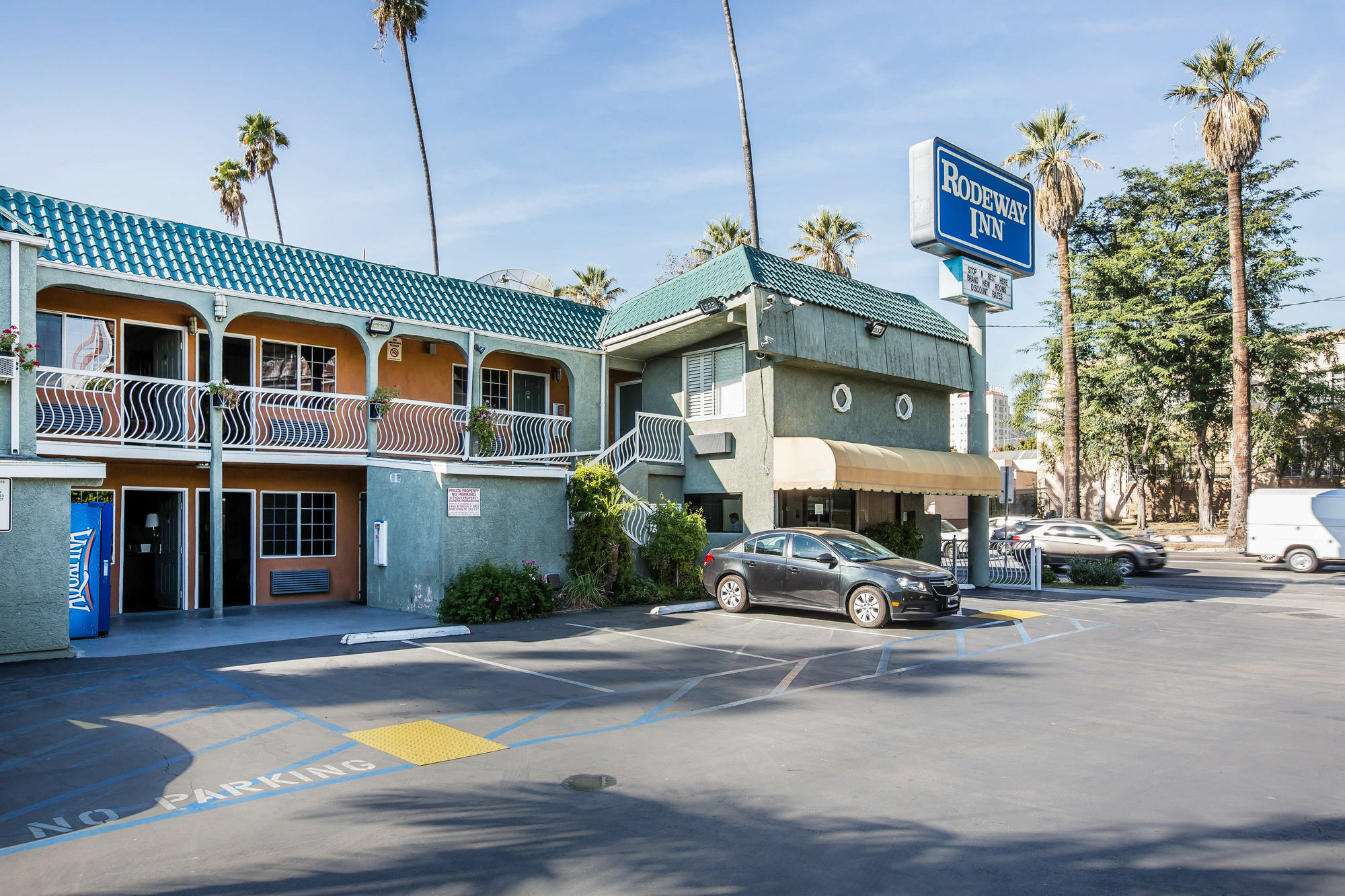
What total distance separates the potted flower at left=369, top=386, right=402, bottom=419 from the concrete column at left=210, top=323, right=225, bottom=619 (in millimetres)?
2523

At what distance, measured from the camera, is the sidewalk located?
11.3 m

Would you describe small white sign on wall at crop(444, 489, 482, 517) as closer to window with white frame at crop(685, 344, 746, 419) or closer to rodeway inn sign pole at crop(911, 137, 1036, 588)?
window with white frame at crop(685, 344, 746, 419)

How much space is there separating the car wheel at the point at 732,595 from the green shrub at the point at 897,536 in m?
5.66

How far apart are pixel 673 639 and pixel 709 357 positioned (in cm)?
842

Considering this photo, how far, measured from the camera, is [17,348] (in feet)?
36.3

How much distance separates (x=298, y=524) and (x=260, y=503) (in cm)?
83

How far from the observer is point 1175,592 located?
1841cm

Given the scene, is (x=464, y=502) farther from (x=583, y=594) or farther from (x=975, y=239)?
(x=975, y=239)

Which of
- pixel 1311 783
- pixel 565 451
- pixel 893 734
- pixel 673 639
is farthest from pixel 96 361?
pixel 1311 783

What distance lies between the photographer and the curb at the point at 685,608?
1459 centimetres

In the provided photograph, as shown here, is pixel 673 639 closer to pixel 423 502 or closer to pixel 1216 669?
pixel 423 502

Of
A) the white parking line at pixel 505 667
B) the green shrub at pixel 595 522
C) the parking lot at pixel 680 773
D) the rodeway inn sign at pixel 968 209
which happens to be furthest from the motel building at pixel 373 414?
the parking lot at pixel 680 773

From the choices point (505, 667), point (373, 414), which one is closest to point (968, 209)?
point (373, 414)

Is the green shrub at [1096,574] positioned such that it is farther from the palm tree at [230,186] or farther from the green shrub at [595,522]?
the palm tree at [230,186]
